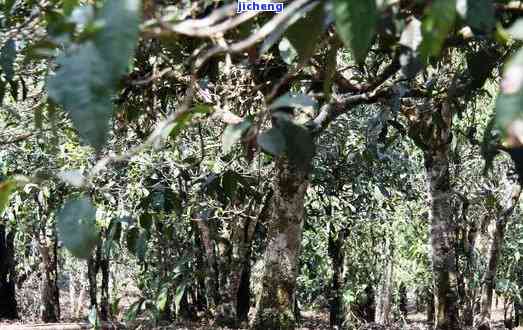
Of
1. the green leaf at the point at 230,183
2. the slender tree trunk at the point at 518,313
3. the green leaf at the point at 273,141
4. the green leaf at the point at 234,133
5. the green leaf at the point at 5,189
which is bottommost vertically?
the slender tree trunk at the point at 518,313

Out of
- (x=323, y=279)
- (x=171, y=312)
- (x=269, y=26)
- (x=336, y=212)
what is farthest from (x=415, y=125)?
(x=323, y=279)

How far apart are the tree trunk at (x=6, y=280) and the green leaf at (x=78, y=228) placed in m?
10.5

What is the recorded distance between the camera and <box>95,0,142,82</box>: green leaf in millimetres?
542

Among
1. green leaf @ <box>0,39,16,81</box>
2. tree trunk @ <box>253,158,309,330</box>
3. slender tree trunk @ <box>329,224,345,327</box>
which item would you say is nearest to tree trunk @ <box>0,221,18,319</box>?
slender tree trunk @ <box>329,224,345,327</box>

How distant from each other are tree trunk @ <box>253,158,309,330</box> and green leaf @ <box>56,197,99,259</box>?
5.80 feet

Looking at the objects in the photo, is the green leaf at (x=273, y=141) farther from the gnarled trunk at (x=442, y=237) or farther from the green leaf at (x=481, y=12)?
the gnarled trunk at (x=442, y=237)

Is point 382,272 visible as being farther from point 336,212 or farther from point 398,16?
point 398,16

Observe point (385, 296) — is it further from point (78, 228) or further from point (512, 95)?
point (512, 95)

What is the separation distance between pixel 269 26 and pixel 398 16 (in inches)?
9.7

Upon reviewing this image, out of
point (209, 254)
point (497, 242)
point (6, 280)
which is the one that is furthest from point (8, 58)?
point (6, 280)

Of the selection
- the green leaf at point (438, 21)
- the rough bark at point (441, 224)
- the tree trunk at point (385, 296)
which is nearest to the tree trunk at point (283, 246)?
the rough bark at point (441, 224)

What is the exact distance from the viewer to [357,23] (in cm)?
56

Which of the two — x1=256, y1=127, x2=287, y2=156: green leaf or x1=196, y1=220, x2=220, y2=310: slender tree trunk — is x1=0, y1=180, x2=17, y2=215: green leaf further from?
x1=196, y1=220, x2=220, y2=310: slender tree trunk

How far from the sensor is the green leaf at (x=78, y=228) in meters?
0.74
